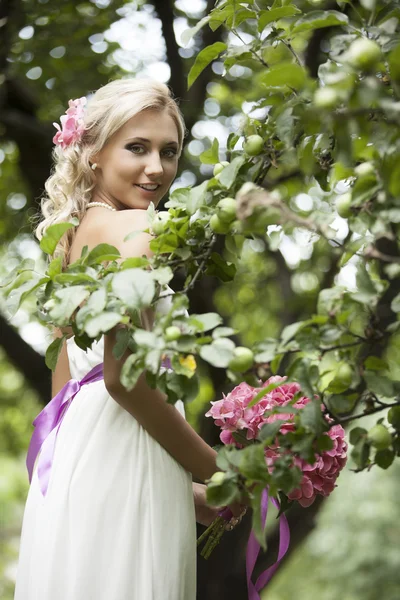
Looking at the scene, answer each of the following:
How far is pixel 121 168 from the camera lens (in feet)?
7.59

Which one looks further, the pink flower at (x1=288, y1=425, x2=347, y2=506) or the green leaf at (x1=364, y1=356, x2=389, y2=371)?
the pink flower at (x1=288, y1=425, x2=347, y2=506)

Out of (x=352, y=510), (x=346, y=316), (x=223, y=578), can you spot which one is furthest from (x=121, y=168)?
(x=352, y=510)

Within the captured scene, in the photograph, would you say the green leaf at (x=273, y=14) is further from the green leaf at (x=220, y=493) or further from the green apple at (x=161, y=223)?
the green leaf at (x=220, y=493)

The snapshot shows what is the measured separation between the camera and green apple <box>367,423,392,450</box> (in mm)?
1339

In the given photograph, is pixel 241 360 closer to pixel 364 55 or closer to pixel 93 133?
pixel 364 55

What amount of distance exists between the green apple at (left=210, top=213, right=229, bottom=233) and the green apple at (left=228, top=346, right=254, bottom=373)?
0.30 metres

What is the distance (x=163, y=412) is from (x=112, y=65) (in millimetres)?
4375

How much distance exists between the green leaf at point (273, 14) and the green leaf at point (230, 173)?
30cm

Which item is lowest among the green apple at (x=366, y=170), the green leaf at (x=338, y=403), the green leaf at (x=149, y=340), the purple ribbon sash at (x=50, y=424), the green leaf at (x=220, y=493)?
the purple ribbon sash at (x=50, y=424)

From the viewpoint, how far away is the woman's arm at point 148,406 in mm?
1862

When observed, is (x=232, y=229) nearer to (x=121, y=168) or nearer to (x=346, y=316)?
(x=346, y=316)

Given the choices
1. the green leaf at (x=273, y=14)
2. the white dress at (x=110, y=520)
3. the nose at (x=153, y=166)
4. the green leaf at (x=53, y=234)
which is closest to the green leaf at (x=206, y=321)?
the green leaf at (x=53, y=234)

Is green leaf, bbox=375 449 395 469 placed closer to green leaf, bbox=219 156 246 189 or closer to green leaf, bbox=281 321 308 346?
green leaf, bbox=281 321 308 346

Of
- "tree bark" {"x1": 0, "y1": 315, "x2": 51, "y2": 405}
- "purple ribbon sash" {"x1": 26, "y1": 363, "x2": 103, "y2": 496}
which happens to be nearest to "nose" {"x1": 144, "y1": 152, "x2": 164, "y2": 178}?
"purple ribbon sash" {"x1": 26, "y1": 363, "x2": 103, "y2": 496}
